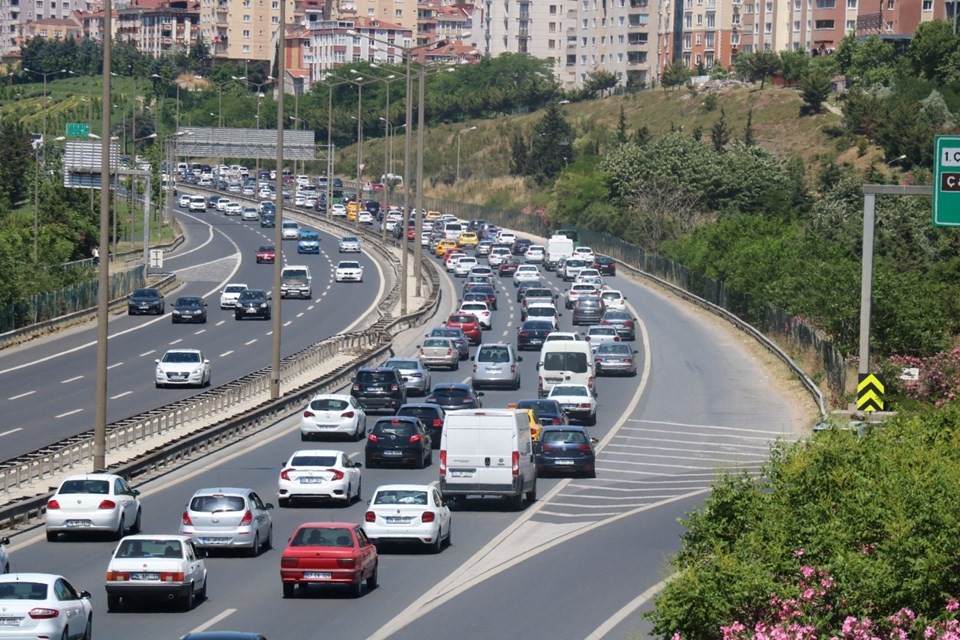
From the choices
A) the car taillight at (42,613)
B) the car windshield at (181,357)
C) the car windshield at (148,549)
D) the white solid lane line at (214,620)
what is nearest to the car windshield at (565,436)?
the white solid lane line at (214,620)

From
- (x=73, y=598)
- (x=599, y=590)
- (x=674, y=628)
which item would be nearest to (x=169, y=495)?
(x=599, y=590)

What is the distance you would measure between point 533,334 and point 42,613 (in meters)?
48.8

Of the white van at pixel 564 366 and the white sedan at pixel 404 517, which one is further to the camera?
the white van at pixel 564 366

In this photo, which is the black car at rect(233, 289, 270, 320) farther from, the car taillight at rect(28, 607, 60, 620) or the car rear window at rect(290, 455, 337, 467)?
the car taillight at rect(28, 607, 60, 620)

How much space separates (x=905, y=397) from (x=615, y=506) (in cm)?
1961

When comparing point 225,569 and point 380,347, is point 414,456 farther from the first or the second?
point 380,347

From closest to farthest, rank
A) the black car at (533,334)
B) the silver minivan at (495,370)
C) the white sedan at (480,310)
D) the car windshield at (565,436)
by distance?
the car windshield at (565,436)
the silver minivan at (495,370)
the black car at (533,334)
the white sedan at (480,310)

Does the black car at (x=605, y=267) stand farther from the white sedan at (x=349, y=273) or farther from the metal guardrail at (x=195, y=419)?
the metal guardrail at (x=195, y=419)

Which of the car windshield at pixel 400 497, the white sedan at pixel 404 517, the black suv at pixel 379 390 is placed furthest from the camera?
the black suv at pixel 379 390

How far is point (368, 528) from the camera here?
104ft

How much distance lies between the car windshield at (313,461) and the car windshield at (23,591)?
1489cm

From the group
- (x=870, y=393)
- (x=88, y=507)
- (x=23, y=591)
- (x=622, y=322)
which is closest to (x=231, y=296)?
(x=622, y=322)

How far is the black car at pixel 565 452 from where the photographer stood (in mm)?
41719

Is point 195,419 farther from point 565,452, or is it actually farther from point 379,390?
point 565,452
